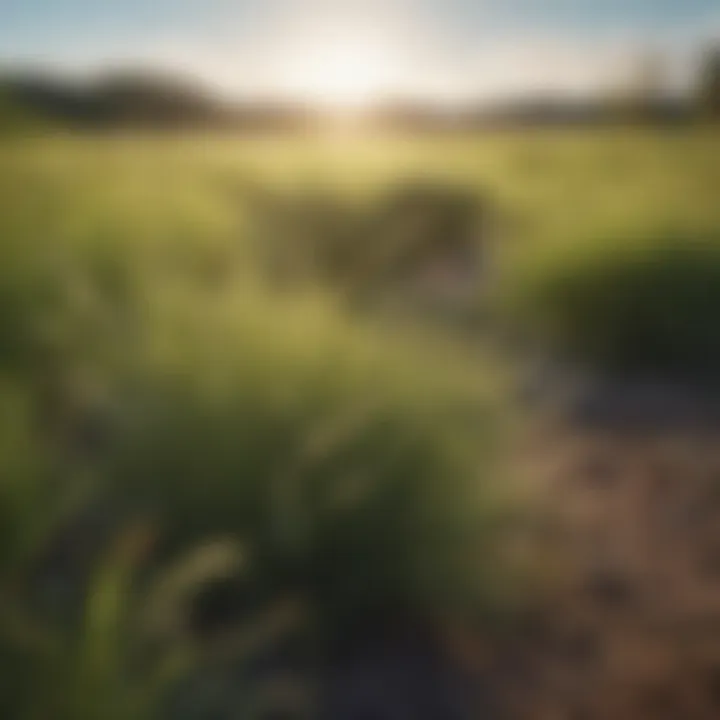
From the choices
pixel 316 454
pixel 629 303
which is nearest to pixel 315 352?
pixel 316 454

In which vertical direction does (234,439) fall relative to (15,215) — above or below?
below

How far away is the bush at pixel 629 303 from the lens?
1.01 m

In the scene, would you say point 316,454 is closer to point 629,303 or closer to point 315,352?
point 315,352

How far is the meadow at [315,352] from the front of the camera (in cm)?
96

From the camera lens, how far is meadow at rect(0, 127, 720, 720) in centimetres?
96

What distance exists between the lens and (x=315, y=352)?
990mm

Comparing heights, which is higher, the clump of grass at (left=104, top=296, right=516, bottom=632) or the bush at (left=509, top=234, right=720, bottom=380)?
the bush at (left=509, top=234, right=720, bottom=380)

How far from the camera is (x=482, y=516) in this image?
3.28 ft

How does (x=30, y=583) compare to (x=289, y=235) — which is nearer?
(x=30, y=583)

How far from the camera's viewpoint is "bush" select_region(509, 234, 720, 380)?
39.8 inches

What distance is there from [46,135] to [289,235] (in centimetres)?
21

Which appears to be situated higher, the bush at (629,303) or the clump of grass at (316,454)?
the bush at (629,303)

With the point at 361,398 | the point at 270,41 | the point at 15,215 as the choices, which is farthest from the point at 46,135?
the point at 361,398

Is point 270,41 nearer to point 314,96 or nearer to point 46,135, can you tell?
point 314,96
